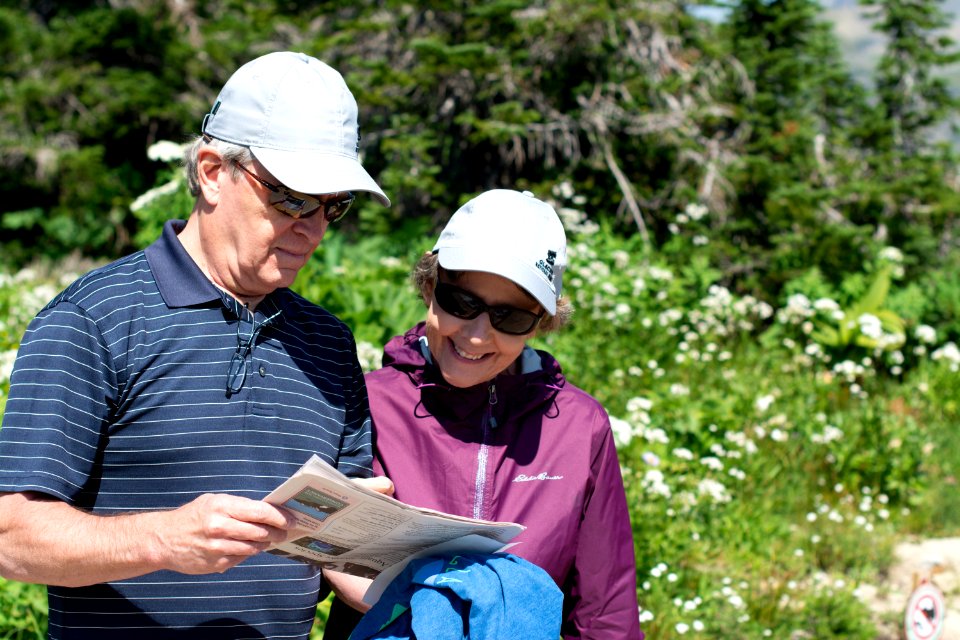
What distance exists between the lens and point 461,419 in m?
2.22

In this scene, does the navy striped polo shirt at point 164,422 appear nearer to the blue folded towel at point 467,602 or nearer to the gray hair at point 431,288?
the blue folded towel at point 467,602

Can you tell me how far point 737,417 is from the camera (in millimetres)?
5750

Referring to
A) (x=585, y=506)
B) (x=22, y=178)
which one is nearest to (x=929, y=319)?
(x=585, y=506)

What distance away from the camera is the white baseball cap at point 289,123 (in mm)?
1872

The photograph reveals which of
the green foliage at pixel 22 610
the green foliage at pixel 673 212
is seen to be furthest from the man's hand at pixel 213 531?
the green foliage at pixel 673 212

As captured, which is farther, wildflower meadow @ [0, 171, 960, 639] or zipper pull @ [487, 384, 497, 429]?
Result: wildflower meadow @ [0, 171, 960, 639]

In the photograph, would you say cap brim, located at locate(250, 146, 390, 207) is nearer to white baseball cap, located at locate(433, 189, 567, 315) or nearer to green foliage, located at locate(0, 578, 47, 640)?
white baseball cap, located at locate(433, 189, 567, 315)

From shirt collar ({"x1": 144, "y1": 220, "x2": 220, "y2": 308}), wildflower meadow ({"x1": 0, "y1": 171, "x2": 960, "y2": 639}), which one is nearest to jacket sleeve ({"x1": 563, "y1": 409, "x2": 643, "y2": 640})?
shirt collar ({"x1": 144, "y1": 220, "x2": 220, "y2": 308})

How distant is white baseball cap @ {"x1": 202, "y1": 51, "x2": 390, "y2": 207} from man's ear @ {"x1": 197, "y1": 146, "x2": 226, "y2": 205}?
0.04 metres

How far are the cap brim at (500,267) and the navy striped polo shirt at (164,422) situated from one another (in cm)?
40

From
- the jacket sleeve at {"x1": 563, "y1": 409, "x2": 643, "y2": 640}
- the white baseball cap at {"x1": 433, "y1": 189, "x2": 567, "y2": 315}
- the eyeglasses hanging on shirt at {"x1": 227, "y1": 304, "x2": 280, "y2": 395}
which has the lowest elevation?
the jacket sleeve at {"x1": 563, "y1": 409, "x2": 643, "y2": 640}

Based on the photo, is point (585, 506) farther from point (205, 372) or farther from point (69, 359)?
point (69, 359)

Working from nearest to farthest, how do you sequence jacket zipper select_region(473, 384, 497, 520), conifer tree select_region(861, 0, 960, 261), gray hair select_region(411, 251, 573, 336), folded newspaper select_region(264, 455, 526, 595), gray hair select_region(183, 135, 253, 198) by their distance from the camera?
folded newspaper select_region(264, 455, 526, 595), gray hair select_region(183, 135, 253, 198), jacket zipper select_region(473, 384, 497, 520), gray hair select_region(411, 251, 573, 336), conifer tree select_region(861, 0, 960, 261)

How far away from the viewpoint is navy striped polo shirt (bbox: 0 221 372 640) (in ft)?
5.36
